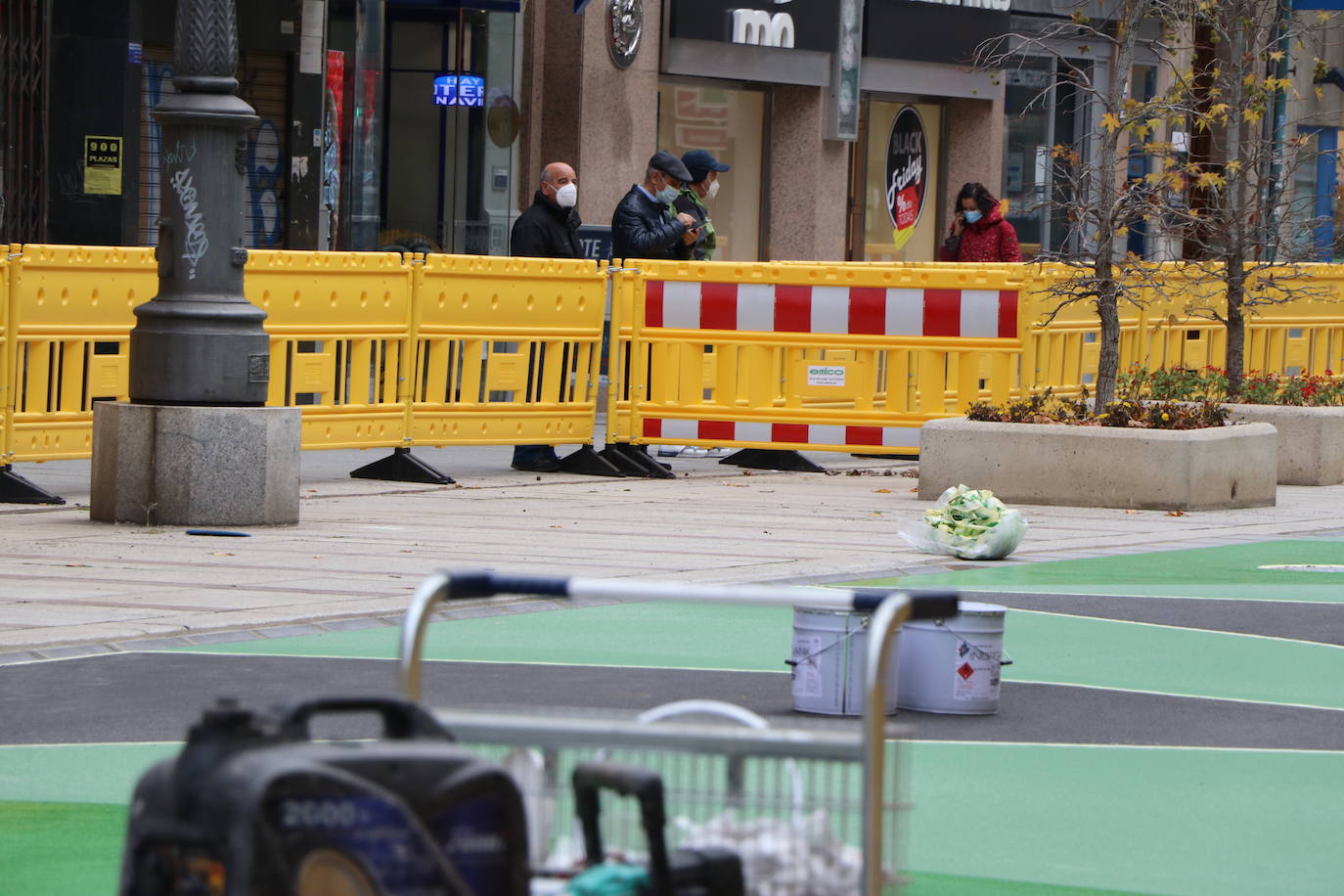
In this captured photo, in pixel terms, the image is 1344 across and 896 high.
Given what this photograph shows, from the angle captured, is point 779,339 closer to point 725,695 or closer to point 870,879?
point 725,695

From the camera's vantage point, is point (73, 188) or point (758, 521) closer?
point (758, 521)

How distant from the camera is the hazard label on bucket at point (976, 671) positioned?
727cm

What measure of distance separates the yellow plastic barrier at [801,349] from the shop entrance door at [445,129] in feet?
23.8

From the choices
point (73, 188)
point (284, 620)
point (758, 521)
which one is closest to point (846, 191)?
point (73, 188)

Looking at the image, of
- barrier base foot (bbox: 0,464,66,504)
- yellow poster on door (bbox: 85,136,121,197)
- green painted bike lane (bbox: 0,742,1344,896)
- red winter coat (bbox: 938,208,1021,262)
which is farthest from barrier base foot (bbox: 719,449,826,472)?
green painted bike lane (bbox: 0,742,1344,896)

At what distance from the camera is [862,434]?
1591 cm

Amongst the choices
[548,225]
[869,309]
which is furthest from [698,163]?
A: [869,309]

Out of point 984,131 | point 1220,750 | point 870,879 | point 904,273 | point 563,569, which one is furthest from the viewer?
point 984,131

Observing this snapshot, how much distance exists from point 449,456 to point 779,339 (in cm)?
246

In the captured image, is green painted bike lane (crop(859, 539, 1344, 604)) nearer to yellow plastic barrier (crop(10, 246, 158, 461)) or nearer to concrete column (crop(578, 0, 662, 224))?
yellow plastic barrier (crop(10, 246, 158, 461))

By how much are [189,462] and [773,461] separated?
19.9 feet

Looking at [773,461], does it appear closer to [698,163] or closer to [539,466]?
[539,466]

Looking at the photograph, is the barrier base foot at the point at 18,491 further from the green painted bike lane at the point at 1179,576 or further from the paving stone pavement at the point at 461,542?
the green painted bike lane at the point at 1179,576

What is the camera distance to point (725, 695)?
25.1ft
